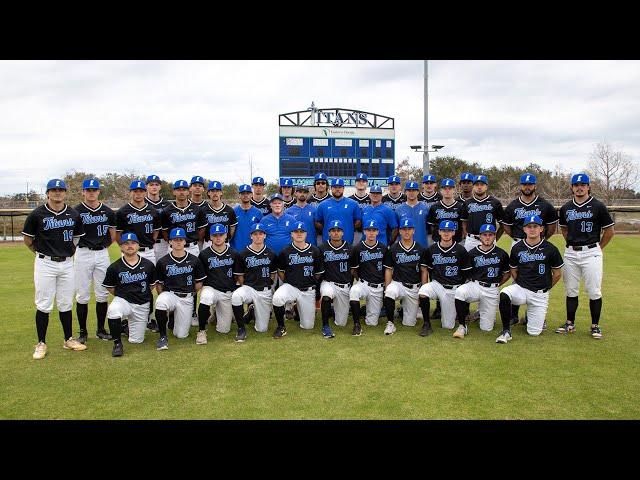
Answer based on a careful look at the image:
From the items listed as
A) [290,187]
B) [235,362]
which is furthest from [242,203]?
[235,362]

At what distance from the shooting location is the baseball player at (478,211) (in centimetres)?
703

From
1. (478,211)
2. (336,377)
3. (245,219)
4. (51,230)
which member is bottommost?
(336,377)

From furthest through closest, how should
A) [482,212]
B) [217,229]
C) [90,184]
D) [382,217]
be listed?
[382,217] < [482,212] < [217,229] < [90,184]

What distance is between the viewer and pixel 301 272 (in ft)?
22.3

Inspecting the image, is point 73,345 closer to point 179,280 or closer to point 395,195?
point 179,280

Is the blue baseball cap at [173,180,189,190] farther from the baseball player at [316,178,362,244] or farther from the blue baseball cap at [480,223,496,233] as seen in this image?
the blue baseball cap at [480,223,496,233]

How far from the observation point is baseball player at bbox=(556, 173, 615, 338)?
243 inches

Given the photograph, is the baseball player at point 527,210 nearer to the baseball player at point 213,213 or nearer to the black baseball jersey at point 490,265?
the black baseball jersey at point 490,265

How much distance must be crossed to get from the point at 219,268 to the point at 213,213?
940 millimetres

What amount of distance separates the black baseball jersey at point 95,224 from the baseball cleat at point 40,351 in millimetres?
1334

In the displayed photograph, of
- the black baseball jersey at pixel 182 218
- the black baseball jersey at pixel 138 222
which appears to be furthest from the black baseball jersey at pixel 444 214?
the black baseball jersey at pixel 138 222

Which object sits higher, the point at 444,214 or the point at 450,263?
the point at 444,214

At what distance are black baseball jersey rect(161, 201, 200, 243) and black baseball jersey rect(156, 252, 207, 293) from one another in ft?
1.89

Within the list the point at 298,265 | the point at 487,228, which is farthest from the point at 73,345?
the point at 487,228
